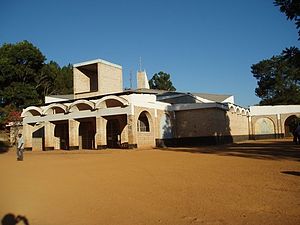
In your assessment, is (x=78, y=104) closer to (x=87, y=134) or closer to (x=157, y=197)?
(x=87, y=134)

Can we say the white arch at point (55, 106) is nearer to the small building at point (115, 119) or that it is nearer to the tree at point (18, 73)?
the small building at point (115, 119)

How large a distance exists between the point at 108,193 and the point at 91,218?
6.44 ft

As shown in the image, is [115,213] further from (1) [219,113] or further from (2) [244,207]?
(1) [219,113]

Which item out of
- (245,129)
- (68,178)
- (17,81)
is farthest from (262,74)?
(68,178)

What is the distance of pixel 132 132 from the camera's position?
24.4m

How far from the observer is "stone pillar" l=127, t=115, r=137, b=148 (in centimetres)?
2430

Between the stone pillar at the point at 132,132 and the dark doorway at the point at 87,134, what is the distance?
6.48 metres

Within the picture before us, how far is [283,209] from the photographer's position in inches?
235

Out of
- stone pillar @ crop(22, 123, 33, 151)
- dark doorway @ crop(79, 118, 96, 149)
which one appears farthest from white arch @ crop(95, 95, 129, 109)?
stone pillar @ crop(22, 123, 33, 151)

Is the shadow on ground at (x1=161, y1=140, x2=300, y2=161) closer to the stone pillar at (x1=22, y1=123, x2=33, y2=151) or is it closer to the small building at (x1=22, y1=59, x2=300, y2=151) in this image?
the small building at (x1=22, y1=59, x2=300, y2=151)

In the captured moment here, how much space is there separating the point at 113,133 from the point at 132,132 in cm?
512

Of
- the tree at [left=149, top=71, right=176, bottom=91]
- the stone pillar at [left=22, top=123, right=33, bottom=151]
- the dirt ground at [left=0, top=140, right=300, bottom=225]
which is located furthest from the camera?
the tree at [left=149, top=71, right=176, bottom=91]

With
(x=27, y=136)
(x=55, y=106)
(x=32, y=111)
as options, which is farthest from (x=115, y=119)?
(x=27, y=136)

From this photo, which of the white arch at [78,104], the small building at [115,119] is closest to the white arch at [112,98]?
the small building at [115,119]
